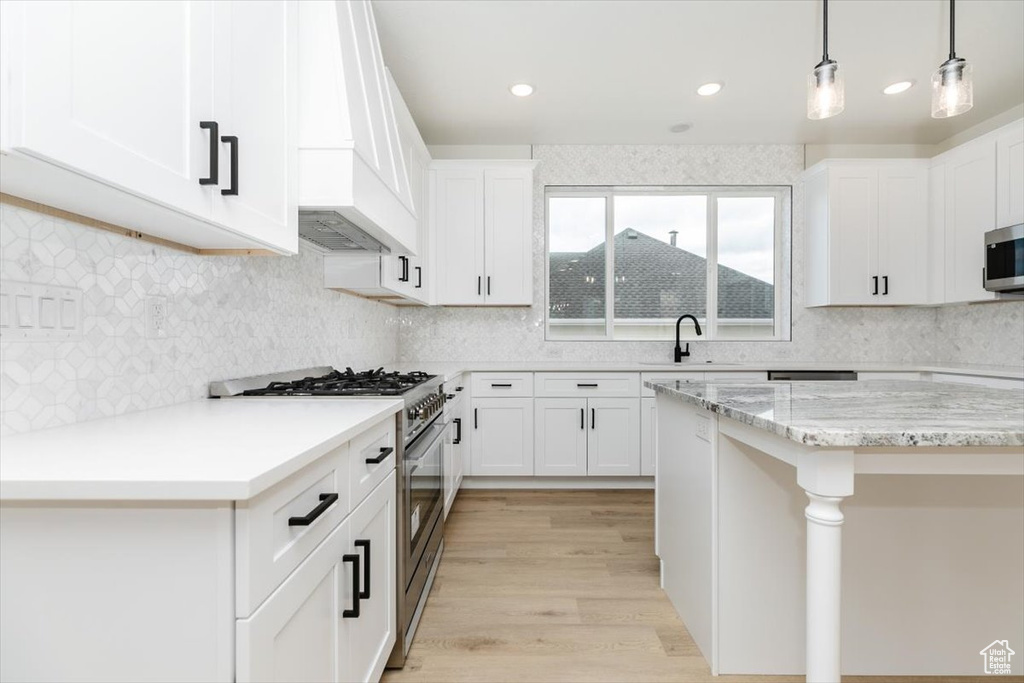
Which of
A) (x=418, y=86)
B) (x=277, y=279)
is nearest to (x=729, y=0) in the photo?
(x=418, y=86)

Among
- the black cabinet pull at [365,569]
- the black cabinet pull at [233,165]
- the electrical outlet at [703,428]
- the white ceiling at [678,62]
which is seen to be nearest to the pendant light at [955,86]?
the white ceiling at [678,62]

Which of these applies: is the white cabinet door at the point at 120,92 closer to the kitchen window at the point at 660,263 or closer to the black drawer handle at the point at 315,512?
the black drawer handle at the point at 315,512

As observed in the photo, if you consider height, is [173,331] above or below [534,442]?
above

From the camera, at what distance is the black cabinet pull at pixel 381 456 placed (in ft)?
4.44

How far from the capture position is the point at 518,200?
389 centimetres

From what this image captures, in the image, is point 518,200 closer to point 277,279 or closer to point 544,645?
point 277,279

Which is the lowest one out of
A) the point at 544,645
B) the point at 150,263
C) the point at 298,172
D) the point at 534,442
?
the point at 544,645

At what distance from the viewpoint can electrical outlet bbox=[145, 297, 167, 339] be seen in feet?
4.65

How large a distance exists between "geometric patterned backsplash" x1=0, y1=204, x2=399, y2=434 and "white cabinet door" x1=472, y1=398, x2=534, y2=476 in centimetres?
163

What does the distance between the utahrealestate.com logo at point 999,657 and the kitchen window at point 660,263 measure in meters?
2.89

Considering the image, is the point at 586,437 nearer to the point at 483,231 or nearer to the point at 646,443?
the point at 646,443

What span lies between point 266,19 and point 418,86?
1.97 meters

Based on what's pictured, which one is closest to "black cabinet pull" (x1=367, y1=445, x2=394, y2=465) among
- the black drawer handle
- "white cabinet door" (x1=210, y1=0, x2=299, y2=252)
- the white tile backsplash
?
the black drawer handle

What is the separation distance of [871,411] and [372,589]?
1.45m
